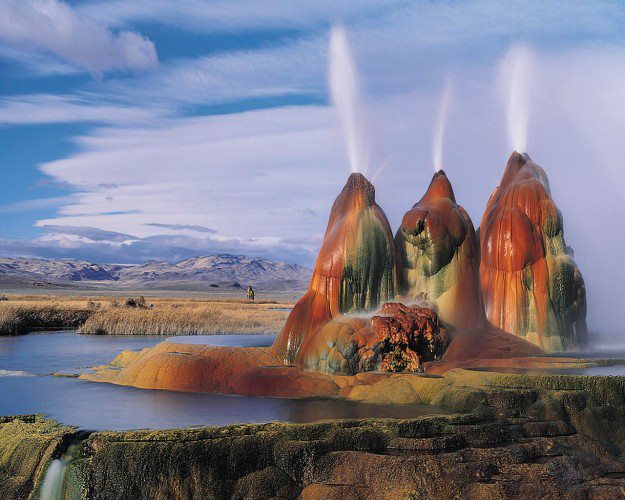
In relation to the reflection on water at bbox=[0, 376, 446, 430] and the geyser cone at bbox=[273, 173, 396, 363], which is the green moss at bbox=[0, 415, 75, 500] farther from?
the geyser cone at bbox=[273, 173, 396, 363]

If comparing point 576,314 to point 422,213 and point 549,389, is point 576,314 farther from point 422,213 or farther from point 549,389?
point 549,389

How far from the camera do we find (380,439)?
10.1 metres

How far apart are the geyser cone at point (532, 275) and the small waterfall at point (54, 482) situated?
11049mm

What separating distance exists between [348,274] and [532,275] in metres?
4.63

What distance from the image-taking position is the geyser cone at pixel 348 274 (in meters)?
16.3

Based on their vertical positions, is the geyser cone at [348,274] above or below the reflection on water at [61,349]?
above

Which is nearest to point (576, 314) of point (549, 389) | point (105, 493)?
point (549, 389)

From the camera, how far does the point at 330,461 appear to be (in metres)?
9.66

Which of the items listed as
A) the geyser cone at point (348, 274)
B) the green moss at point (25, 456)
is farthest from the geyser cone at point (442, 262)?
the green moss at point (25, 456)

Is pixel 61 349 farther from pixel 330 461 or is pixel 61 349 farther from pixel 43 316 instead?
pixel 330 461

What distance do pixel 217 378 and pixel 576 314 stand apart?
9.18 m

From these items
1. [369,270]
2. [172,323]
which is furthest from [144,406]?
[172,323]

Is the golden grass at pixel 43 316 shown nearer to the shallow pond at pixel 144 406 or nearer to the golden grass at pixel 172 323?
the golden grass at pixel 172 323

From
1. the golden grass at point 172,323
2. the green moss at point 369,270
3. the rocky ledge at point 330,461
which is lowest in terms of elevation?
the rocky ledge at point 330,461
